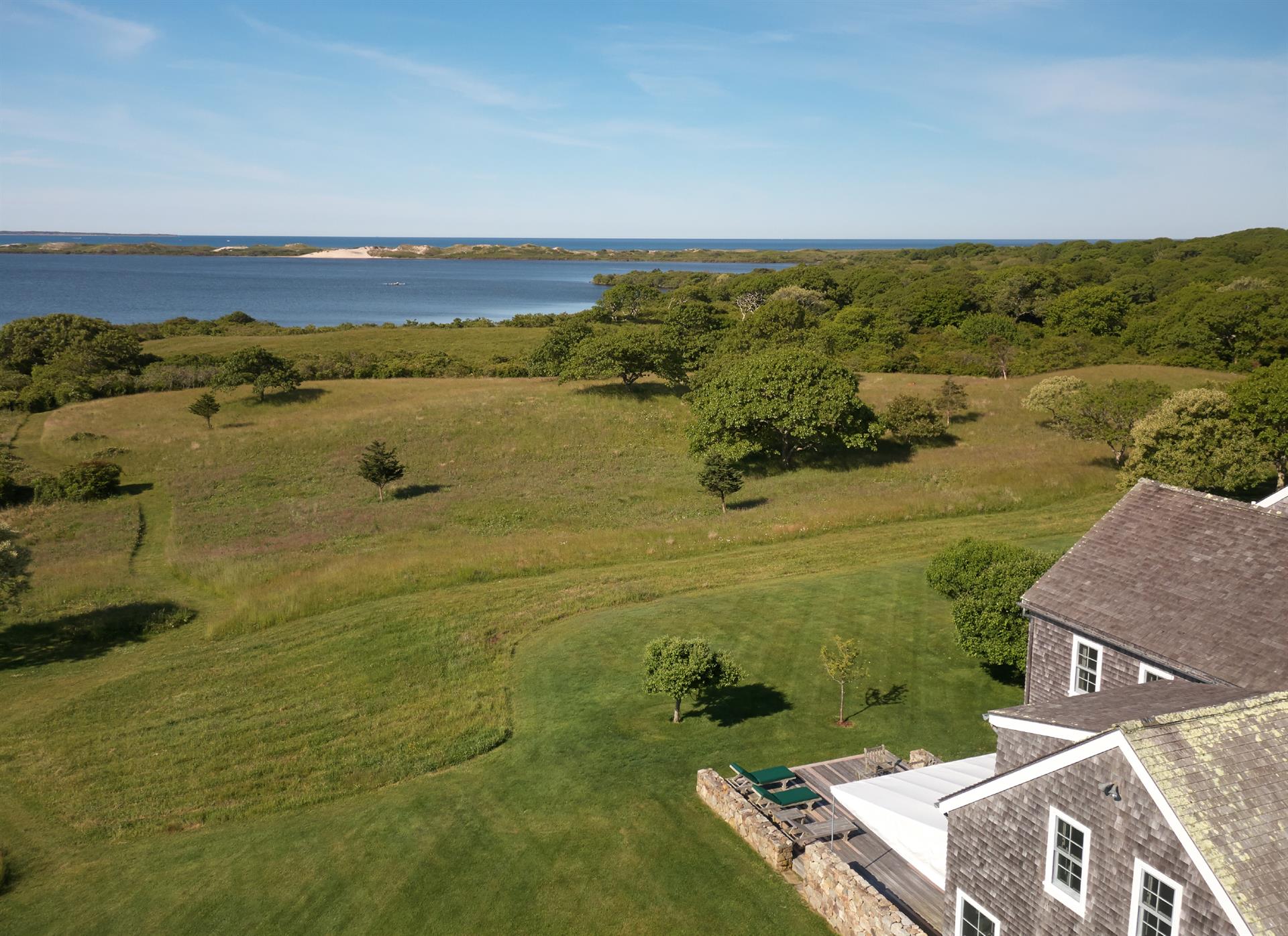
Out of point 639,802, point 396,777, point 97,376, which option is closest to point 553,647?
point 396,777

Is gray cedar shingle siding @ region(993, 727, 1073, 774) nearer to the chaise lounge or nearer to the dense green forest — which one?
the chaise lounge

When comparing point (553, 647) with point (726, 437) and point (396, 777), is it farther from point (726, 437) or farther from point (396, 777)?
point (726, 437)

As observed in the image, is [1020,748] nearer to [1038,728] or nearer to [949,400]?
[1038,728]

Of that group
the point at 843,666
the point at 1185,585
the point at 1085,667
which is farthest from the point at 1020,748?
the point at 843,666

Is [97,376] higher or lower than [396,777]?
higher

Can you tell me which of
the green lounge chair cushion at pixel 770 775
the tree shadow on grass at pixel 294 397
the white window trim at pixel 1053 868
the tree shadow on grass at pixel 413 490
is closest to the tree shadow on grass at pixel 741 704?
the green lounge chair cushion at pixel 770 775

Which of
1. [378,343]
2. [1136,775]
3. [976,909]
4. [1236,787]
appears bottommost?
[976,909]
